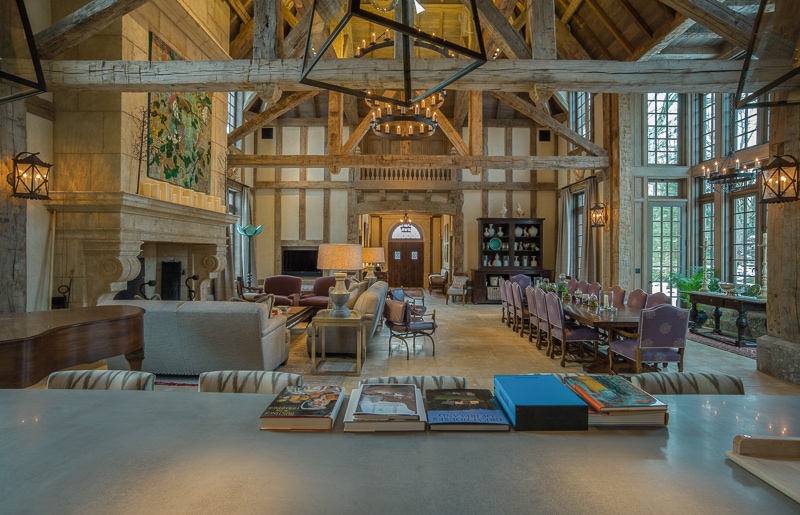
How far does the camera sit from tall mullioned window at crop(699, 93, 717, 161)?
7.75 m

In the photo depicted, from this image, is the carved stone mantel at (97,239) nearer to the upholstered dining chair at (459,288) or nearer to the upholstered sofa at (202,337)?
the upholstered sofa at (202,337)

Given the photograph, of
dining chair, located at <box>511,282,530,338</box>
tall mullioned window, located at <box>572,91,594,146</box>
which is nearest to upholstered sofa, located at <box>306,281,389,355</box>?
dining chair, located at <box>511,282,530,338</box>

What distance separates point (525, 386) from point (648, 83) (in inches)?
174

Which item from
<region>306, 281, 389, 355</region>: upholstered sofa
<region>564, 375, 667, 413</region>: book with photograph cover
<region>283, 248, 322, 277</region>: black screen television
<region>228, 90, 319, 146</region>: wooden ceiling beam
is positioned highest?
<region>228, 90, 319, 146</region>: wooden ceiling beam

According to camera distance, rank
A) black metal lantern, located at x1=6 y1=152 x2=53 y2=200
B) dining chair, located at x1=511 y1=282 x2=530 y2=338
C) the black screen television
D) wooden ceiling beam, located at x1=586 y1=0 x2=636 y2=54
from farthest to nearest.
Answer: the black screen television < wooden ceiling beam, located at x1=586 y1=0 x2=636 y2=54 < dining chair, located at x1=511 y1=282 x2=530 y2=338 < black metal lantern, located at x1=6 y1=152 x2=53 y2=200

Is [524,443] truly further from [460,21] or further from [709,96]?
[460,21]

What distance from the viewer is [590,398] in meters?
1.35

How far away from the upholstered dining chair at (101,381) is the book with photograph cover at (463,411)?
1.21 metres

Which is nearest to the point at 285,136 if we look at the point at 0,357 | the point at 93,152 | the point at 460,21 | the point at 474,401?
the point at 460,21

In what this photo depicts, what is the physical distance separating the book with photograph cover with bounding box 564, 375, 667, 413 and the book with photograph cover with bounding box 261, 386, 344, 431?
31.4 inches

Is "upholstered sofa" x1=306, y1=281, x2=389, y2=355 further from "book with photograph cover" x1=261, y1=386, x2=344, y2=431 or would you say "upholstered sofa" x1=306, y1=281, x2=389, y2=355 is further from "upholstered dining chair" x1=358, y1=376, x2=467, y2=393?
"book with photograph cover" x1=261, y1=386, x2=344, y2=431

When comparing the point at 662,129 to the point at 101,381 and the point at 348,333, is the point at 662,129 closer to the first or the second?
the point at 348,333

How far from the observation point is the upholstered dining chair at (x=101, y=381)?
1.79 meters

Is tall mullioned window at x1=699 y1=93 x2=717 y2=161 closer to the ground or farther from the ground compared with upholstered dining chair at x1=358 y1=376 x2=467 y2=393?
farther from the ground
